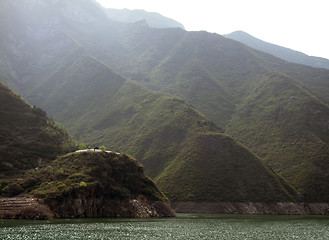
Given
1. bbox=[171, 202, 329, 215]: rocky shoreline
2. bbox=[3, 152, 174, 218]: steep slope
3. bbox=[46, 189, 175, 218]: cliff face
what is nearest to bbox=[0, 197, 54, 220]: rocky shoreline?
bbox=[3, 152, 174, 218]: steep slope

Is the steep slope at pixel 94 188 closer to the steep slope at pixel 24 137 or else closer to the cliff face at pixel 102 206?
the cliff face at pixel 102 206

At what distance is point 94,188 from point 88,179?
A: 153 inches

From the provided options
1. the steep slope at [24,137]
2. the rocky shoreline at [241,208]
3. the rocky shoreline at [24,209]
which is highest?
the steep slope at [24,137]

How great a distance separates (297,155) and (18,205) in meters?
135

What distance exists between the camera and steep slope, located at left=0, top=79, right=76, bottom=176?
10519 centimetres

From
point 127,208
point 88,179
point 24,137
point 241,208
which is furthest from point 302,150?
point 24,137

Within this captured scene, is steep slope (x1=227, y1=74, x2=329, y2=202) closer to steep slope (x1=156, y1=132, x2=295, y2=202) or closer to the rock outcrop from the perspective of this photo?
steep slope (x1=156, y1=132, x2=295, y2=202)

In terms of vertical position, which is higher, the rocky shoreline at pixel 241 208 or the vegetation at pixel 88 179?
the vegetation at pixel 88 179

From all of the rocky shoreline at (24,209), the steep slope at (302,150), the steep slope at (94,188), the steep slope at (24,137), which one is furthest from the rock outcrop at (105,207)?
the steep slope at (302,150)

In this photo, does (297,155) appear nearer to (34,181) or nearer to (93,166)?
(93,166)

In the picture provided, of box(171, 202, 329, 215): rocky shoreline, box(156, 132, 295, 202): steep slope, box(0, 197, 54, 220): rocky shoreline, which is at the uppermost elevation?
box(0, 197, 54, 220): rocky shoreline

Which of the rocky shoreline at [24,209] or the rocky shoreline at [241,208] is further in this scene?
the rocky shoreline at [241,208]

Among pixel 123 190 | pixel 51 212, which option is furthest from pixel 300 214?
Result: pixel 51 212

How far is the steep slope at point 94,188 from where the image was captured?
289ft
